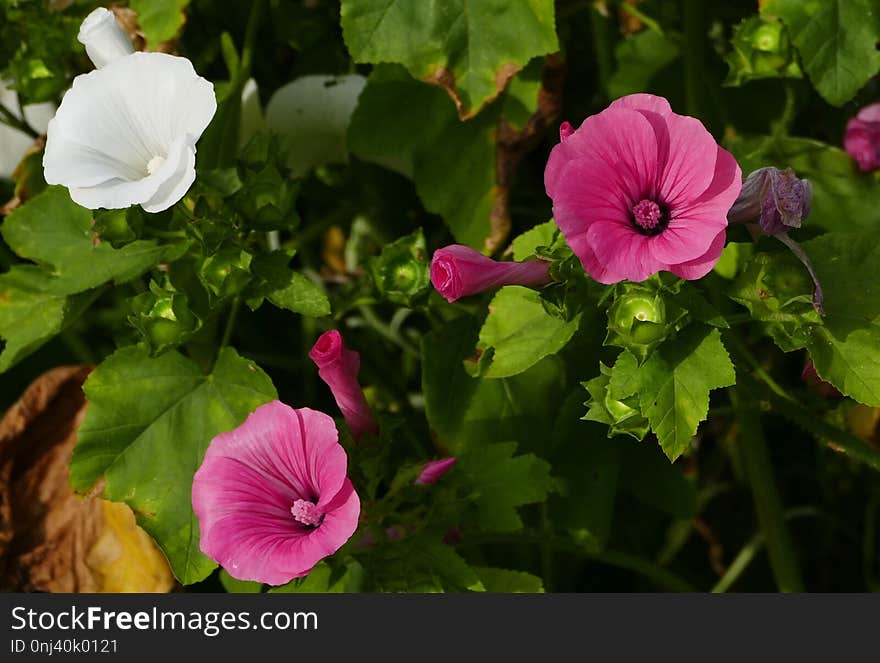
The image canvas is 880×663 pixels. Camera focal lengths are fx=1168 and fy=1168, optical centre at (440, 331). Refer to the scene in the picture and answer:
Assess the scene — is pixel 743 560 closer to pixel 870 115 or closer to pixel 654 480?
pixel 654 480

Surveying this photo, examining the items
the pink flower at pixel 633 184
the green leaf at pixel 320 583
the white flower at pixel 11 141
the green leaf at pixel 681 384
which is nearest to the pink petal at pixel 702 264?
the pink flower at pixel 633 184

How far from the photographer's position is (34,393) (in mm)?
1396

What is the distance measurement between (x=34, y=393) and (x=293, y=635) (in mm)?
511

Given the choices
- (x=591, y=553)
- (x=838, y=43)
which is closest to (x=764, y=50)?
(x=838, y=43)

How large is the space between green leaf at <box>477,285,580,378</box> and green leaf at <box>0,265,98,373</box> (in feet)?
1.43

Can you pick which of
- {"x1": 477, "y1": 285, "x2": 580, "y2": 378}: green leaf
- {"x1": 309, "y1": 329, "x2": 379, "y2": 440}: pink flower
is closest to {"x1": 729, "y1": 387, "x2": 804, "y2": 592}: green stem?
{"x1": 477, "y1": 285, "x2": 580, "y2": 378}: green leaf

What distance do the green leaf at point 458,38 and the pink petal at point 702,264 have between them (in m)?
0.38

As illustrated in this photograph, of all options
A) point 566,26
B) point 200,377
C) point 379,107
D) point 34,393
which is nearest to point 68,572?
point 34,393

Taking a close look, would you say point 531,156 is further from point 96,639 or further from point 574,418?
point 96,639

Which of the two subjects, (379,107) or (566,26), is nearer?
(379,107)

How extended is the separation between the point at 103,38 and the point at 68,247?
0.77 feet

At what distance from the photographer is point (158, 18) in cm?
122

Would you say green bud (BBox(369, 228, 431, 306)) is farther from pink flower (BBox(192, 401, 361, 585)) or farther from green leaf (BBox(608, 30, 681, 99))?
green leaf (BBox(608, 30, 681, 99))

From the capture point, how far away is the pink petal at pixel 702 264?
2.74 feet
